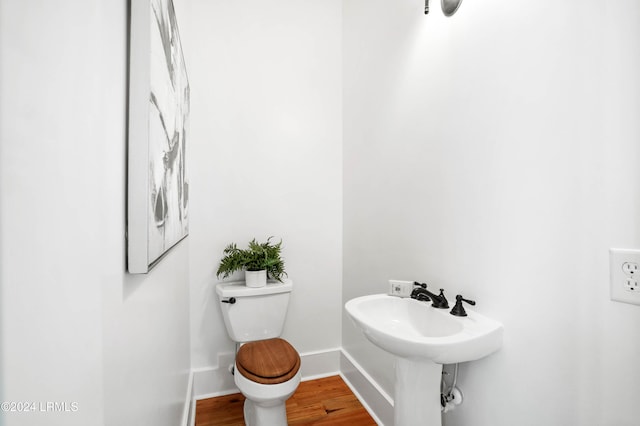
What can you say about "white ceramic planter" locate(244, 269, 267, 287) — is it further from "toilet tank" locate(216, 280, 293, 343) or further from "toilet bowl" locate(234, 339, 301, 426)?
"toilet bowl" locate(234, 339, 301, 426)

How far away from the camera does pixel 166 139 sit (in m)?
0.89

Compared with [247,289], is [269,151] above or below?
above

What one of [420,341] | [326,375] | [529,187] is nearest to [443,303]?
[420,341]

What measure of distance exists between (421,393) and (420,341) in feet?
1.16

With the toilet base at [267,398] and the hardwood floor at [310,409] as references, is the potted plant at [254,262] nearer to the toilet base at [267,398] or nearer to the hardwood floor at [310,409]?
the toilet base at [267,398]

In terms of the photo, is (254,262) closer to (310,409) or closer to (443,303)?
(310,409)

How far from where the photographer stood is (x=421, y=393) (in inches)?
45.1

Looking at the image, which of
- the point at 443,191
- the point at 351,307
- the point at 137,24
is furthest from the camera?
the point at 443,191

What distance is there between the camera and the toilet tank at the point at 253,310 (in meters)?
1.87

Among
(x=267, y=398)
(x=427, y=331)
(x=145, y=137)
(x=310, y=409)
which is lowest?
(x=310, y=409)

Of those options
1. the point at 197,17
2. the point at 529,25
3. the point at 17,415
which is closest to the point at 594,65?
the point at 529,25

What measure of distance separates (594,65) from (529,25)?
27cm

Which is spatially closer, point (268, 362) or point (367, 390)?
point (268, 362)

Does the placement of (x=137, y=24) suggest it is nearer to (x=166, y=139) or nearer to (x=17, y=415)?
(x=166, y=139)
